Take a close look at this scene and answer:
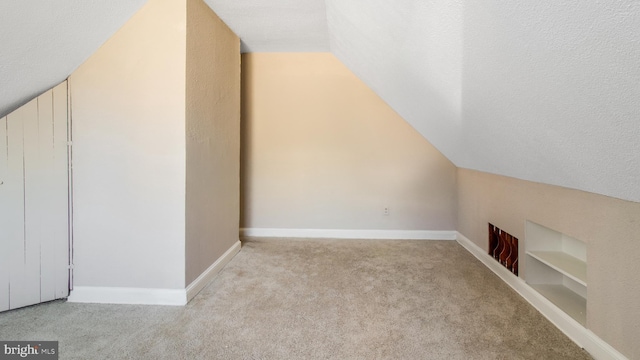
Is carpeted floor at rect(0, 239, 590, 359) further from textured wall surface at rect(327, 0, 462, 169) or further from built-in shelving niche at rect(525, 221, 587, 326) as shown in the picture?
textured wall surface at rect(327, 0, 462, 169)

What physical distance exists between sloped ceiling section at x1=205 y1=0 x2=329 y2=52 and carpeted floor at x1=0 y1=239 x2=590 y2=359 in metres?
2.30

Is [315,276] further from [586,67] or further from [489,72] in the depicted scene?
[586,67]

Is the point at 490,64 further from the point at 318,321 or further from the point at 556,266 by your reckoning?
the point at 318,321

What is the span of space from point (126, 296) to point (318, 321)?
1367mm

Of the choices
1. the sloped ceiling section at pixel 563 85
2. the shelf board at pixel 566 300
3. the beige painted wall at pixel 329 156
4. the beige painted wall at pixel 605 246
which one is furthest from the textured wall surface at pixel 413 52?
the shelf board at pixel 566 300

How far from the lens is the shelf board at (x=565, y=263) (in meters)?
1.81

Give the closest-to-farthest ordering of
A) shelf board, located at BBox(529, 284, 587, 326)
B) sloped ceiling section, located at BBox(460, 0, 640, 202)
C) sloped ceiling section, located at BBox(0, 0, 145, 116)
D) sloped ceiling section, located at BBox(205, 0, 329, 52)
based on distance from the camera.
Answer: sloped ceiling section, located at BBox(460, 0, 640, 202) → sloped ceiling section, located at BBox(0, 0, 145, 116) → shelf board, located at BBox(529, 284, 587, 326) → sloped ceiling section, located at BBox(205, 0, 329, 52)

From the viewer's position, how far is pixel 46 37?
1664mm

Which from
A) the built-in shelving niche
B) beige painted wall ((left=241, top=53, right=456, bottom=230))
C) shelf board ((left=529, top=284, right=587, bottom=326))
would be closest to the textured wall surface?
beige painted wall ((left=241, top=53, right=456, bottom=230))

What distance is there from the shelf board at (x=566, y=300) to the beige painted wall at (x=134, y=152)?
247 cm

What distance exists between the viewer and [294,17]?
2861 mm

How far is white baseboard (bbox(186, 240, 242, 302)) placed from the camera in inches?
86.7

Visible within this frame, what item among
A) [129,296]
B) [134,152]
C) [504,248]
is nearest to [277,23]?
[134,152]

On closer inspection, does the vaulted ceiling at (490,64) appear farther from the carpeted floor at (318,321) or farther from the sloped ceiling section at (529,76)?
the carpeted floor at (318,321)
